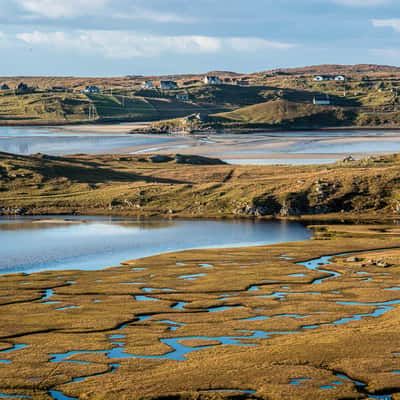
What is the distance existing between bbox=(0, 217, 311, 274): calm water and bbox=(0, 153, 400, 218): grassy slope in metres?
10.5

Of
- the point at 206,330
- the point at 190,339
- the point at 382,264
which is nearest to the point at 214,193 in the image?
the point at 382,264

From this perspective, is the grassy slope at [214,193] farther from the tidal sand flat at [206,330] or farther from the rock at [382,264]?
the rock at [382,264]

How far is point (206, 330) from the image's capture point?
203ft

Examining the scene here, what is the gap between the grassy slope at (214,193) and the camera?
15075cm

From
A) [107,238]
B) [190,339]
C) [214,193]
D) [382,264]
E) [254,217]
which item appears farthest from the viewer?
[214,193]

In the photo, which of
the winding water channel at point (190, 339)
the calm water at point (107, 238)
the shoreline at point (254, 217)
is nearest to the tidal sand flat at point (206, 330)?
the winding water channel at point (190, 339)

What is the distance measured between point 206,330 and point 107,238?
63.6 m

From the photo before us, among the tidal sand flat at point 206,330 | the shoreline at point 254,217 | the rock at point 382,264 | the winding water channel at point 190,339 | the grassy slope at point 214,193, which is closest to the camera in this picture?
the tidal sand flat at point 206,330

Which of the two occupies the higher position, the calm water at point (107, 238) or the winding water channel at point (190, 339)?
the winding water channel at point (190, 339)

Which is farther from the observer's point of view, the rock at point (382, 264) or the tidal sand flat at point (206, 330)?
the rock at point (382, 264)

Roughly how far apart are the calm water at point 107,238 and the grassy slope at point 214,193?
10.5 meters

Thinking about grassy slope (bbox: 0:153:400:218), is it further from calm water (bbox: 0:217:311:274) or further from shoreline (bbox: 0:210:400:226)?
calm water (bbox: 0:217:311:274)

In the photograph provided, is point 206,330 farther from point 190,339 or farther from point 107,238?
point 107,238

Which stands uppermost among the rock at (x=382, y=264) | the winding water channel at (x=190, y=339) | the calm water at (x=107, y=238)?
the winding water channel at (x=190, y=339)
